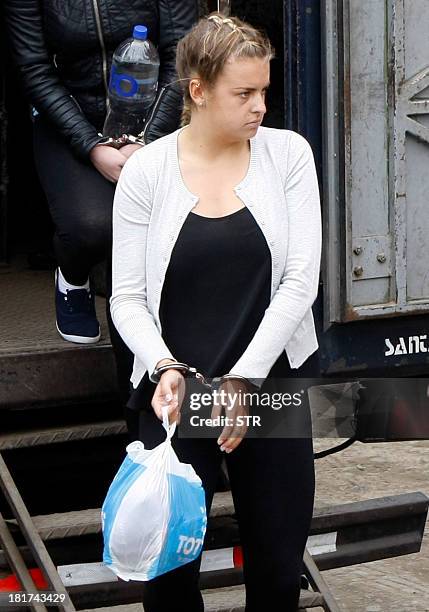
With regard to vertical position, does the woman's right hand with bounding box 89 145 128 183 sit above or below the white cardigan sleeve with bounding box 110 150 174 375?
above

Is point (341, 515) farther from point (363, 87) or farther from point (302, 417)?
point (363, 87)

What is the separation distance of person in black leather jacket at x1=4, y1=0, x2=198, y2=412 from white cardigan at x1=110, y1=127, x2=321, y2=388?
0.71 m

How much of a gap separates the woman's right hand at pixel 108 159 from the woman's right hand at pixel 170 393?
108 cm

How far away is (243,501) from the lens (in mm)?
3258

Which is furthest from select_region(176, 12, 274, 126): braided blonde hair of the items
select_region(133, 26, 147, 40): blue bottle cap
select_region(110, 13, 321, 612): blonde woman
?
select_region(133, 26, 147, 40): blue bottle cap

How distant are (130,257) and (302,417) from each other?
58 cm

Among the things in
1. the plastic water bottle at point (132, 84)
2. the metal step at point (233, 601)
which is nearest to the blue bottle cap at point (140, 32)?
the plastic water bottle at point (132, 84)

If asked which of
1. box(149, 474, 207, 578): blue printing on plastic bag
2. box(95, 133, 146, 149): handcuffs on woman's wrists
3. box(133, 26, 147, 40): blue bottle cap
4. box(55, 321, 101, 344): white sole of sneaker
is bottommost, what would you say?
box(149, 474, 207, 578): blue printing on plastic bag

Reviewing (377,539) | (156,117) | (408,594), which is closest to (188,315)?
(156,117)

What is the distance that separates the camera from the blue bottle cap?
4.00 m

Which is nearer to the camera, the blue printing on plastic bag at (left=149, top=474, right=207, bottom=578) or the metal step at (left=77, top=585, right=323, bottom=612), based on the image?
the blue printing on plastic bag at (left=149, top=474, right=207, bottom=578)

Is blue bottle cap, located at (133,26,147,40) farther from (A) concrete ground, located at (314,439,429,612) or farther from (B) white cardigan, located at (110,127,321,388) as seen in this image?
(A) concrete ground, located at (314,439,429,612)

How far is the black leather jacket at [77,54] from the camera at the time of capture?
13.3 ft

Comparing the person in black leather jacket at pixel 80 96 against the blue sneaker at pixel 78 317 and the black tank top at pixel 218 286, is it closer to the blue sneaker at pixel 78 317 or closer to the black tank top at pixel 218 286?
the blue sneaker at pixel 78 317
